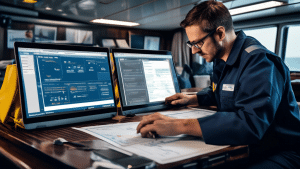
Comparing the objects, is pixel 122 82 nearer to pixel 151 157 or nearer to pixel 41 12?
pixel 151 157

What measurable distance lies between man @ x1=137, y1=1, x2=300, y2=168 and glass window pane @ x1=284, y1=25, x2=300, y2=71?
4.60m

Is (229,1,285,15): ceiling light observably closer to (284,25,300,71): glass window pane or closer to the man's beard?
(284,25,300,71): glass window pane

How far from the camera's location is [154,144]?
61cm

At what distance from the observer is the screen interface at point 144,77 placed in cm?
101

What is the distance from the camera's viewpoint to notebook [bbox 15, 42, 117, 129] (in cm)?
72

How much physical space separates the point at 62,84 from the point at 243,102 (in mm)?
622

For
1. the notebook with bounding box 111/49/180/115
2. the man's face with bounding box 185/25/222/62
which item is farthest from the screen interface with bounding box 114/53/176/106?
the man's face with bounding box 185/25/222/62

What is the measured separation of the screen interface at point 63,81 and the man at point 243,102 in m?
0.28

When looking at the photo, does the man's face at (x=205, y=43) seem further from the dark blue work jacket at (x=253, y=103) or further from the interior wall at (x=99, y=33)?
the interior wall at (x=99, y=33)

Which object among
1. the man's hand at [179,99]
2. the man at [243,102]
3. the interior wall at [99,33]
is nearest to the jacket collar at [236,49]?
the man at [243,102]

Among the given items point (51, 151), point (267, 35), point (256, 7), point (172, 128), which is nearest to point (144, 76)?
point (172, 128)

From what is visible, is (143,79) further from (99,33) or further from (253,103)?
(99,33)

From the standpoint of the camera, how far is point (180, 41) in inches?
264

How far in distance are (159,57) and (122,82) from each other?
11.7 inches
